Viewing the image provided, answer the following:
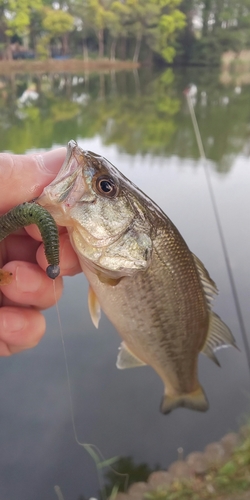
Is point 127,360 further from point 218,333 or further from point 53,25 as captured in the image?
point 53,25

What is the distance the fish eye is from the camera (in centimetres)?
151

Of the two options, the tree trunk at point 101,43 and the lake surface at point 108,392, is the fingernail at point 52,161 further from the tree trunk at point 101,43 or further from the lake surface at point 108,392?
the tree trunk at point 101,43

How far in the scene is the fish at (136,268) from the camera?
1474 mm

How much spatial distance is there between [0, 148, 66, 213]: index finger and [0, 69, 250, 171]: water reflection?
7146 mm

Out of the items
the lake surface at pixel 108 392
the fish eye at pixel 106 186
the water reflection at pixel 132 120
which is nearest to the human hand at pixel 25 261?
the fish eye at pixel 106 186

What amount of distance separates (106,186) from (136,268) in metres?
0.40

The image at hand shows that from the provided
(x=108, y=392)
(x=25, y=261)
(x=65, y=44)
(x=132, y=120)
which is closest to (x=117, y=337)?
(x=108, y=392)

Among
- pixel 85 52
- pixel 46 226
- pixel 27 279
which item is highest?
pixel 85 52

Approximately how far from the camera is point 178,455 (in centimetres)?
289

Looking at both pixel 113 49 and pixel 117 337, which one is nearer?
pixel 117 337

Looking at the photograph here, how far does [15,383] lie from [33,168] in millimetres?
2389

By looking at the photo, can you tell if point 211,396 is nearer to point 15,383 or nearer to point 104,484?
point 104,484

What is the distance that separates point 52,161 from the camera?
67.6 inches

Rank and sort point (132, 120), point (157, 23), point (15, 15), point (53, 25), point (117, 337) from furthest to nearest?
point (157, 23) < point (53, 25) < point (15, 15) < point (132, 120) < point (117, 337)
